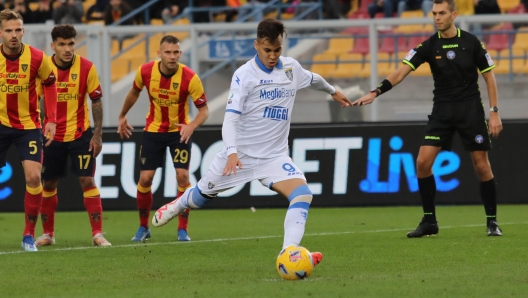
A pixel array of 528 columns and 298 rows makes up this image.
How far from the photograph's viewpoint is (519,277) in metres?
6.80

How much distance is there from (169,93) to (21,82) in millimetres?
1714

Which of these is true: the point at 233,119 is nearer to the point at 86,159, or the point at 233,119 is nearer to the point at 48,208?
the point at 86,159

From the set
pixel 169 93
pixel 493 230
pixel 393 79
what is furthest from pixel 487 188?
pixel 169 93

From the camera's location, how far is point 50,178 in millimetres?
9961

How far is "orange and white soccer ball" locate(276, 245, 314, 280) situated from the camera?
6.80 m

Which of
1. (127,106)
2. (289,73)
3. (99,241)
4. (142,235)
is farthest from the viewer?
(127,106)

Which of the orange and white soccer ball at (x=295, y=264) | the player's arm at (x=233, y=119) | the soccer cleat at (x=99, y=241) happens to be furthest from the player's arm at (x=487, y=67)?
the soccer cleat at (x=99, y=241)

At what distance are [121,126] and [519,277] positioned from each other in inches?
193

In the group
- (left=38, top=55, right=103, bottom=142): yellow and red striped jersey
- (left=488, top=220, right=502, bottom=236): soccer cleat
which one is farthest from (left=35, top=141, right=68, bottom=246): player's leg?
(left=488, top=220, right=502, bottom=236): soccer cleat

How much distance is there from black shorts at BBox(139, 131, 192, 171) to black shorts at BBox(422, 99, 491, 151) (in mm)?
2403

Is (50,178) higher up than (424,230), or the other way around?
(50,178)

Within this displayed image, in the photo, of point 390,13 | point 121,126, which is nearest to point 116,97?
point 121,126

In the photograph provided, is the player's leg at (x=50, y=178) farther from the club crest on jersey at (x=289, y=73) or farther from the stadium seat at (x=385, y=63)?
the stadium seat at (x=385, y=63)

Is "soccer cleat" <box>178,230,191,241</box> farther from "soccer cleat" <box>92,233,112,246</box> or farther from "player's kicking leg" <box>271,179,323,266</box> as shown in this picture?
"player's kicking leg" <box>271,179,323,266</box>
